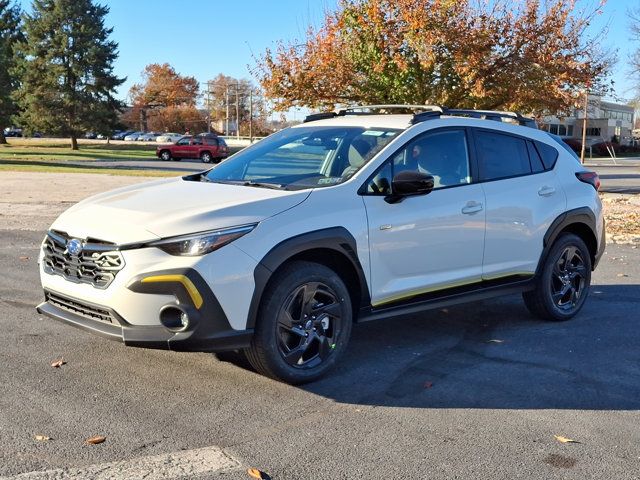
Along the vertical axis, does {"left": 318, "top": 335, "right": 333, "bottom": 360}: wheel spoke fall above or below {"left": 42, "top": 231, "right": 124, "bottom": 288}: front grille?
below

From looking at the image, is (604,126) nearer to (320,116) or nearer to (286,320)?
(320,116)

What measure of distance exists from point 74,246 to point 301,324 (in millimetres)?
1538

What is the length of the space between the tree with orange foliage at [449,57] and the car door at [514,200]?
46.0 feet

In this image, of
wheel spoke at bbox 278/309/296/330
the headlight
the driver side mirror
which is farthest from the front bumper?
the driver side mirror

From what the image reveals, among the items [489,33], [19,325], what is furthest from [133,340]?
[489,33]

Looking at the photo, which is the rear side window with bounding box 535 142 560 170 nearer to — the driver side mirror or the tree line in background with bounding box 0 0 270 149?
the driver side mirror

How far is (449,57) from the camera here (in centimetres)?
2048

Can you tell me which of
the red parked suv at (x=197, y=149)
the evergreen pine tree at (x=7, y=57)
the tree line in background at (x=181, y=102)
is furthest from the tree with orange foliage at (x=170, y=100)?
the red parked suv at (x=197, y=149)

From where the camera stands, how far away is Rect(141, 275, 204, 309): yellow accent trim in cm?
407

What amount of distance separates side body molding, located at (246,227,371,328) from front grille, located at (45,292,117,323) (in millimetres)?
881

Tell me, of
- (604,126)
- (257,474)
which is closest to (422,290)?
(257,474)

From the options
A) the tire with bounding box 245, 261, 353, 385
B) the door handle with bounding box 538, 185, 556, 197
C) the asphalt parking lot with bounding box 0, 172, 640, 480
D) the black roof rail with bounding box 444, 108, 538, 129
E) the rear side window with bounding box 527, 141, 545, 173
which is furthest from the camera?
the rear side window with bounding box 527, 141, 545, 173

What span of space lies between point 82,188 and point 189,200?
644 inches

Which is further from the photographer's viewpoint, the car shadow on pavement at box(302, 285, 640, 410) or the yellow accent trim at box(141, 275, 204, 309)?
the car shadow on pavement at box(302, 285, 640, 410)
